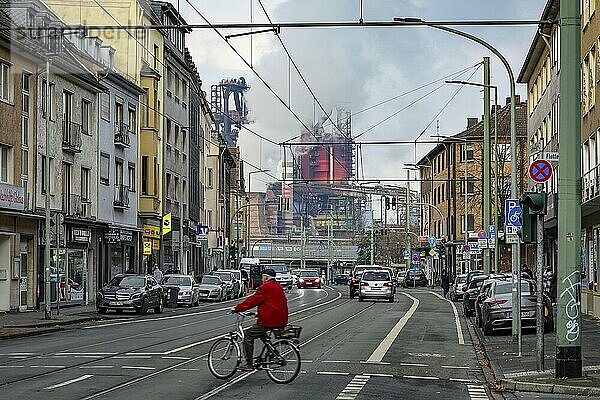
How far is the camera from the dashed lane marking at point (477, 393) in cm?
1612

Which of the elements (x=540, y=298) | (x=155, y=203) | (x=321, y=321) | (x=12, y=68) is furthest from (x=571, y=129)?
(x=155, y=203)

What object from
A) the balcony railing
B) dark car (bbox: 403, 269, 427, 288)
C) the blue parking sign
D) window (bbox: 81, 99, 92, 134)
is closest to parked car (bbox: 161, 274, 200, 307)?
window (bbox: 81, 99, 92, 134)

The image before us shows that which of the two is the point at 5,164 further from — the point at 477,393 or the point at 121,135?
the point at 477,393

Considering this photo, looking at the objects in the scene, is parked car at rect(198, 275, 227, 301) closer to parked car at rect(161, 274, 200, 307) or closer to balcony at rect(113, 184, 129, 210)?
parked car at rect(161, 274, 200, 307)

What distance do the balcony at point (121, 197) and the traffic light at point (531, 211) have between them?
39135 millimetres

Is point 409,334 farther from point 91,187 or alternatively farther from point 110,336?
point 91,187

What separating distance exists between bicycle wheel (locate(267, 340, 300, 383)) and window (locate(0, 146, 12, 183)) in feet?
87.1

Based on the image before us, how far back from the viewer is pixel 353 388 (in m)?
16.6

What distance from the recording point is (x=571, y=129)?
1773cm

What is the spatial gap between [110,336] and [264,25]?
432 inches

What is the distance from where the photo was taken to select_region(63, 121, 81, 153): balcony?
4897 cm

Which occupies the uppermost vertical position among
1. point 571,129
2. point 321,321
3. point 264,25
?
point 264,25


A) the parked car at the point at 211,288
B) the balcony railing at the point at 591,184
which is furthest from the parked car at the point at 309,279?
the balcony railing at the point at 591,184

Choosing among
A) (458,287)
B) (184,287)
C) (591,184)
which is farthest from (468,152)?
(591,184)
